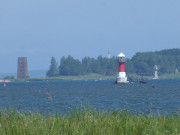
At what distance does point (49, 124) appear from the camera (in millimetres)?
13703

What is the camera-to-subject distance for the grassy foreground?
12.9 metres

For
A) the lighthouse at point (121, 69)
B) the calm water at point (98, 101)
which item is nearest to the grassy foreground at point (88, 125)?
the calm water at point (98, 101)

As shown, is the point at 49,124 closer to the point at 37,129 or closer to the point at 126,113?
the point at 37,129

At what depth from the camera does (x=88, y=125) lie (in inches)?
535

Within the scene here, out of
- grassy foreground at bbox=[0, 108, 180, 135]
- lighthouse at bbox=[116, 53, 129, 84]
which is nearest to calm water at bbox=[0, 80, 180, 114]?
grassy foreground at bbox=[0, 108, 180, 135]

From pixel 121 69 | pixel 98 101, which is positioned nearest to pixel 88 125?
pixel 98 101

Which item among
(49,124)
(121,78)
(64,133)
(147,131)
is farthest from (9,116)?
(121,78)

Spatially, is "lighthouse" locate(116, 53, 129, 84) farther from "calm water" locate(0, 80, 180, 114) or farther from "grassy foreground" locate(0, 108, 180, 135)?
"grassy foreground" locate(0, 108, 180, 135)

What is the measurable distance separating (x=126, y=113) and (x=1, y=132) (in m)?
4.25

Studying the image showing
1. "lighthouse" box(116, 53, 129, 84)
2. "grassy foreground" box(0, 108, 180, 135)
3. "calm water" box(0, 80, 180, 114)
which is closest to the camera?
"grassy foreground" box(0, 108, 180, 135)

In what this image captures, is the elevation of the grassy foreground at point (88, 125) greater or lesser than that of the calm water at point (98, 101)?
greater

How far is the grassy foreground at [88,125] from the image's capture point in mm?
12906

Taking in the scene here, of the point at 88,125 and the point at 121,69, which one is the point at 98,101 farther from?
the point at 121,69

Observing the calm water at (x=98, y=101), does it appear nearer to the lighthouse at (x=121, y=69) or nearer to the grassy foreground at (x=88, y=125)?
the grassy foreground at (x=88, y=125)
